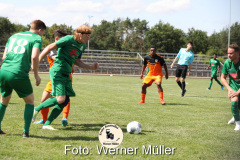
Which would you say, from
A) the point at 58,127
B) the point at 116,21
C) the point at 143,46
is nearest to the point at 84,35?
the point at 58,127

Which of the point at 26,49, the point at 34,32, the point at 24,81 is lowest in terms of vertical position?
the point at 24,81

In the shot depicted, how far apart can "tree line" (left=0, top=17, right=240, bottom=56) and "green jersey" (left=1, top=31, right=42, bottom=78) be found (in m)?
75.0

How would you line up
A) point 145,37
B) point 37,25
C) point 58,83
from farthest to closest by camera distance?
point 145,37, point 58,83, point 37,25

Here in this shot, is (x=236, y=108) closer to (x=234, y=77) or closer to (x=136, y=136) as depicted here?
(x=234, y=77)

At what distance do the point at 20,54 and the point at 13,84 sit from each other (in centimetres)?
50

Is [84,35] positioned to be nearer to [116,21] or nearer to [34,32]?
[34,32]

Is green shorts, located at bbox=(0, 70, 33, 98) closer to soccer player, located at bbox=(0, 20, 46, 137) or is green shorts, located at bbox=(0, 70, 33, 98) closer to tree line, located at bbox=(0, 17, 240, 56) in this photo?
soccer player, located at bbox=(0, 20, 46, 137)

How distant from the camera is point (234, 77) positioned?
6.09 meters

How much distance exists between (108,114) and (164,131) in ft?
7.86

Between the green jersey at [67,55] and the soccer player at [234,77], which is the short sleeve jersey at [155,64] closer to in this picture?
the soccer player at [234,77]

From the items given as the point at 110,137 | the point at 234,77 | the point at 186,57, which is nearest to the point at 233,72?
the point at 234,77

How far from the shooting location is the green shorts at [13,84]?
4.52m

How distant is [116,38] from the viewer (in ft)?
315

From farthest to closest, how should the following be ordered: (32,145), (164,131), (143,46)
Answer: (143,46), (164,131), (32,145)
